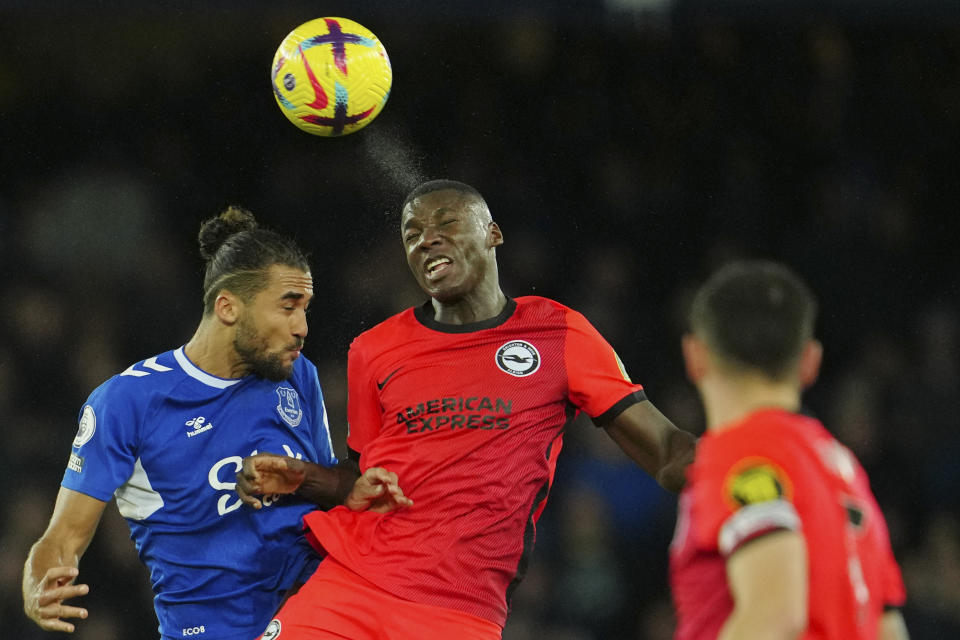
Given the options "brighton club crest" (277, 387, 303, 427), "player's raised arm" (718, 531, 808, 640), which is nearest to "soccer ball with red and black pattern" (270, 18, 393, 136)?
"brighton club crest" (277, 387, 303, 427)

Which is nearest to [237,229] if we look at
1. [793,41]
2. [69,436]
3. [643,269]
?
[69,436]

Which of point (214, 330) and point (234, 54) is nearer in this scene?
point (214, 330)

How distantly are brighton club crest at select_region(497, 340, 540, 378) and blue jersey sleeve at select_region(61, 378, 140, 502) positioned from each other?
1190 millimetres

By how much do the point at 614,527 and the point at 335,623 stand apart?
3650 millimetres

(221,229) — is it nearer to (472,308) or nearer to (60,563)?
(472,308)

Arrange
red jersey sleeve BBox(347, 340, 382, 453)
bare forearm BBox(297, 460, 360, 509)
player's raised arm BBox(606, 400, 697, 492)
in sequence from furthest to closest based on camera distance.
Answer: red jersey sleeve BBox(347, 340, 382, 453) → bare forearm BBox(297, 460, 360, 509) → player's raised arm BBox(606, 400, 697, 492)

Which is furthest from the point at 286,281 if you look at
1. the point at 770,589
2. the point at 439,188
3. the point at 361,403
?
the point at 770,589

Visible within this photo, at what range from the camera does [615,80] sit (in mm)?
8414

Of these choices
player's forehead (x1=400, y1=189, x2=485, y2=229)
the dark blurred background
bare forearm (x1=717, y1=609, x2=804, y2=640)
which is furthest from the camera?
the dark blurred background

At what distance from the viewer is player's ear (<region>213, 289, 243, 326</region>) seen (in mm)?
3949

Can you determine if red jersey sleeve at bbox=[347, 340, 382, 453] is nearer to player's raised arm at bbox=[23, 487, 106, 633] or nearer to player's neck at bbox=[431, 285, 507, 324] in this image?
player's neck at bbox=[431, 285, 507, 324]

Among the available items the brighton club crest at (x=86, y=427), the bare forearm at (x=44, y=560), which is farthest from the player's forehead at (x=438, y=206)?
the bare forearm at (x=44, y=560)

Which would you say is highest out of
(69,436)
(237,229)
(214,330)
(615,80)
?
(615,80)

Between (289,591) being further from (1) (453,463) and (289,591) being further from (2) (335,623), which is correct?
(1) (453,463)
